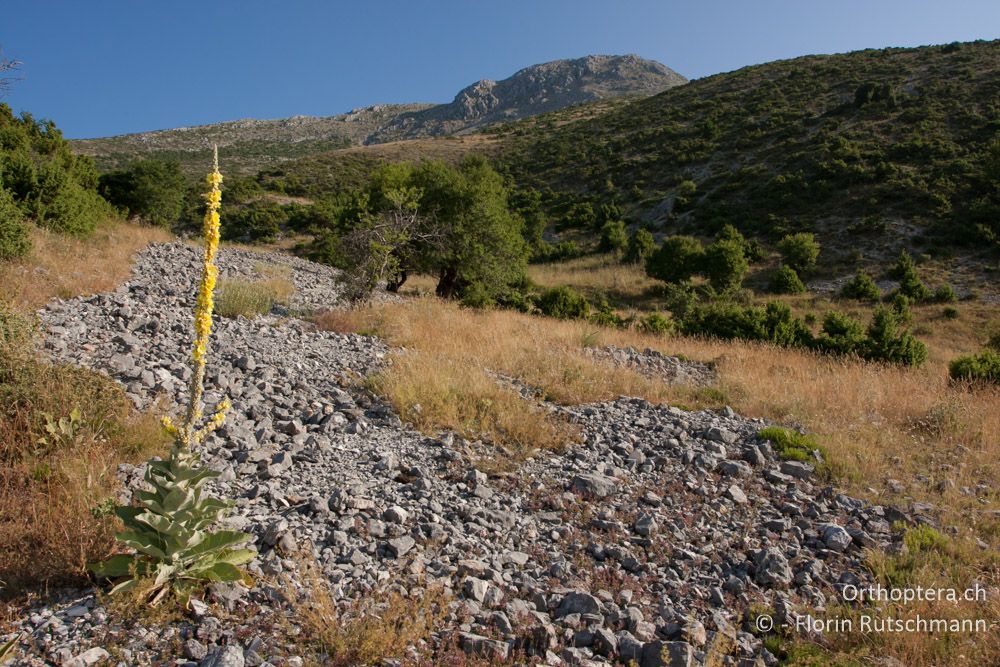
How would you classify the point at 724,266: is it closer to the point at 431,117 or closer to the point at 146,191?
the point at 146,191

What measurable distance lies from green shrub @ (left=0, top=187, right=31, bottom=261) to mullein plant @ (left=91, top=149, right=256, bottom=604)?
9734mm

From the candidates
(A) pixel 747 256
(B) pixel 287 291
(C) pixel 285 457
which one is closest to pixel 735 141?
(A) pixel 747 256

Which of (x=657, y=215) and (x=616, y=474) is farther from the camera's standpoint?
(x=657, y=215)

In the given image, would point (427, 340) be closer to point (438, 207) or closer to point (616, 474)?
point (616, 474)

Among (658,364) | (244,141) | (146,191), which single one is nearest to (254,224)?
(146,191)

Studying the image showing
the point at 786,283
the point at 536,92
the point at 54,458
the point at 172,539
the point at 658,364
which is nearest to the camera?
the point at 172,539

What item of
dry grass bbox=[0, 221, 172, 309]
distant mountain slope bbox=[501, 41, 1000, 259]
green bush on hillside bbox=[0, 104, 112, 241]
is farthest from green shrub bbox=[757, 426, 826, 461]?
distant mountain slope bbox=[501, 41, 1000, 259]

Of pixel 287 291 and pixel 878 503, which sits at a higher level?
pixel 287 291

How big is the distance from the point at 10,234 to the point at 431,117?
147 metres

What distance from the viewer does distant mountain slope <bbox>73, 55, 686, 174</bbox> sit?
8731 centimetres

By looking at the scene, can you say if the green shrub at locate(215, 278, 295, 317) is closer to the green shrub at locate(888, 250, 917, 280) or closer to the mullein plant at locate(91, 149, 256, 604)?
the mullein plant at locate(91, 149, 256, 604)

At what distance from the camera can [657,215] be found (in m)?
40.5

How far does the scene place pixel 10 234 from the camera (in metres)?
9.60

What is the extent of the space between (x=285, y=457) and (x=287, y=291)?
10.6m
